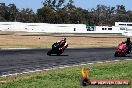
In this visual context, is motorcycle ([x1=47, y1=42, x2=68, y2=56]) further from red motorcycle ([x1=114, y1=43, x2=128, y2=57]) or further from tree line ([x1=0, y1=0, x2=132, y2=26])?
tree line ([x1=0, y1=0, x2=132, y2=26])

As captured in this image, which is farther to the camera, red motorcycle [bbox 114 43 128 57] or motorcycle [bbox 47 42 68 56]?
red motorcycle [bbox 114 43 128 57]

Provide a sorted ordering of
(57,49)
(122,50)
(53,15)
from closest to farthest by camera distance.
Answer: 1. (57,49)
2. (122,50)
3. (53,15)

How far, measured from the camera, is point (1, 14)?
522ft

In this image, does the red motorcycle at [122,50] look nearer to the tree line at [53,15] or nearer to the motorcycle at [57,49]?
the motorcycle at [57,49]

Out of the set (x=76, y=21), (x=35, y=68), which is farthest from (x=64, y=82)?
(x=76, y=21)

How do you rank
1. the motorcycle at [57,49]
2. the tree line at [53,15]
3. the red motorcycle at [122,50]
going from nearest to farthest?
the motorcycle at [57,49] < the red motorcycle at [122,50] < the tree line at [53,15]

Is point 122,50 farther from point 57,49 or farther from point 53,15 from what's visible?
point 53,15

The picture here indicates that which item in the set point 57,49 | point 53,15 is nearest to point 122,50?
point 57,49

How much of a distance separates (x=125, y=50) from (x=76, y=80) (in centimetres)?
1506

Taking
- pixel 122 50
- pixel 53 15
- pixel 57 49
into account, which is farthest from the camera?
pixel 53 15

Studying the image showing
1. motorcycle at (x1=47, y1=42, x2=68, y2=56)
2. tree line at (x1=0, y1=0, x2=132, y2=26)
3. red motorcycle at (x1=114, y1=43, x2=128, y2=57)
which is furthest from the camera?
tree line at (x1=0, y1=0, x2=132, y2=26)

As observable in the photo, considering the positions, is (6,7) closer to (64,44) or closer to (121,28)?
(121,28)

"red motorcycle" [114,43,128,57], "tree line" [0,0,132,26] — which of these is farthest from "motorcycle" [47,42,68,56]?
"tree line" [0,0,132,26]

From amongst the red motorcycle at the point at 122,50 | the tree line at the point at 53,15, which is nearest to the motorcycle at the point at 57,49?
the red motorcycle at the point at 122,50
